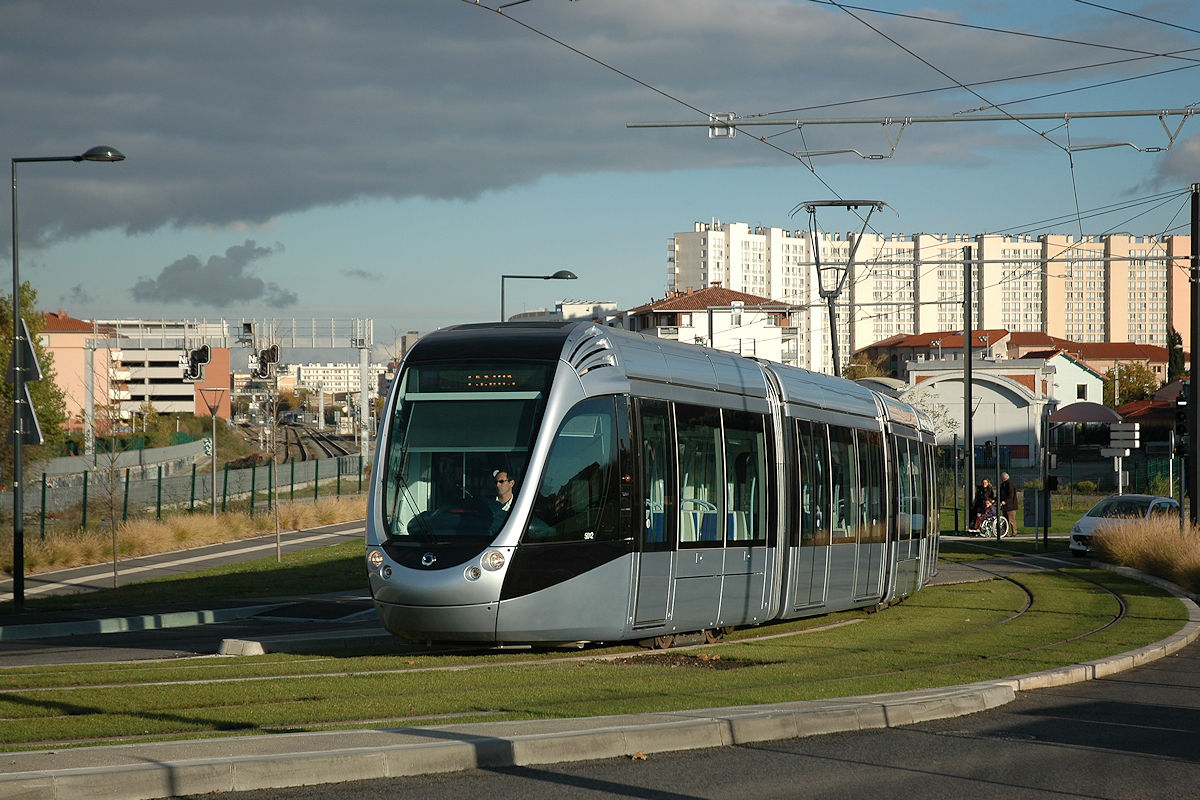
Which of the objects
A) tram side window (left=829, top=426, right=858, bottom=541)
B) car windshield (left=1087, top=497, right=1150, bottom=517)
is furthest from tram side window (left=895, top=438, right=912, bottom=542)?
car windshield (left=1087, top=497, right=1150, bottom=517)

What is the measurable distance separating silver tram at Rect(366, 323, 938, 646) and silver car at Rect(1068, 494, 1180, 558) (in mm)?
18349

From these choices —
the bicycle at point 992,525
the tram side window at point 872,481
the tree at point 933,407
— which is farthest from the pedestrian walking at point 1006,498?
the tree at point 933,407

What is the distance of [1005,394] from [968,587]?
63.1 meters

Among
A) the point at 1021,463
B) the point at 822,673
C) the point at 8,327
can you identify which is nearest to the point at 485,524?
the point at 822,673

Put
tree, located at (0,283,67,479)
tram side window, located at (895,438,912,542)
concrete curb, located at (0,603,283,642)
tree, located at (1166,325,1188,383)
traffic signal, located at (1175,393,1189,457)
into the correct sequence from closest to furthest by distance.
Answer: concrete curb, located at (0,603,283,642) → tram side window, located at (895,438,912,542) → traffic signal, located at (1175,393,1189,457) → tree, located at (0,283,67,479) → tree, located at (1166,325,1188,383)

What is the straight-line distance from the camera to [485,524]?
11812 mm

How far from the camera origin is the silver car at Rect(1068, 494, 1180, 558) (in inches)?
1238

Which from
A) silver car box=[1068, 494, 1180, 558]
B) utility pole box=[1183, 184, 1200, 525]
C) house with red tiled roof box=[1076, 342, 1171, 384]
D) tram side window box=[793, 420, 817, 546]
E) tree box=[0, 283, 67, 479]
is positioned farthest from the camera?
house with red tiled roof box=[1076, 342, 1171, 384]

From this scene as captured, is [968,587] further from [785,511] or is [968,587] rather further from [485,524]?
[485,524]

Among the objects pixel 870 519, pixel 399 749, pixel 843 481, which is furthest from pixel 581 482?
Answer: pixel 870 519

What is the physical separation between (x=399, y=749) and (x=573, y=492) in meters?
5.01

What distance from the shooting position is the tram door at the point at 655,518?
12.9 m

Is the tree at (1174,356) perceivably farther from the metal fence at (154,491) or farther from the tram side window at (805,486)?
the tram side window at (805,486)

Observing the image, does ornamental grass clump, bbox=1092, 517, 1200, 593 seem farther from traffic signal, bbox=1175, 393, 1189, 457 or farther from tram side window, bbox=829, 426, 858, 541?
tram side window, bbox=829, 426, 858, 541
